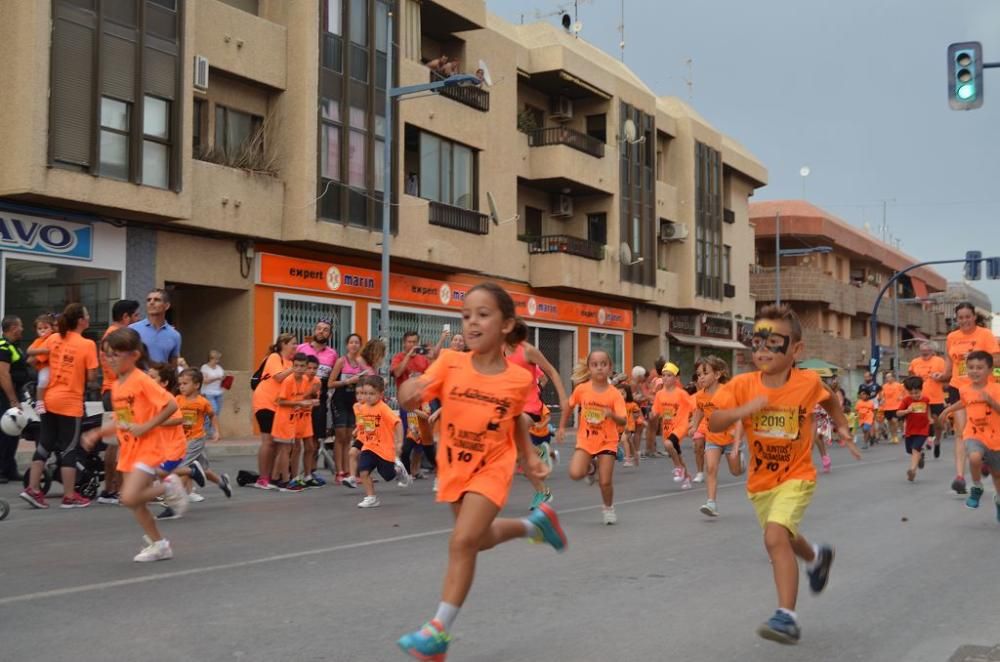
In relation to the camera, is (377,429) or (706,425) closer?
(377,429)

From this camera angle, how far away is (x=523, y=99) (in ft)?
119

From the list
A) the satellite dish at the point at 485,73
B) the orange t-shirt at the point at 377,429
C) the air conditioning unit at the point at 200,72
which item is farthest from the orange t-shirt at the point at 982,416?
the satellite dish at the point at 485,73

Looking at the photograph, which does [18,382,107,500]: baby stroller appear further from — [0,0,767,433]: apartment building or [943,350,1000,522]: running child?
[943,350,1000,522]: running child

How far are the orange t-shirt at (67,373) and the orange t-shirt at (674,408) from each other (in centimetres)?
839

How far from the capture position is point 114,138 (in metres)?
20.5

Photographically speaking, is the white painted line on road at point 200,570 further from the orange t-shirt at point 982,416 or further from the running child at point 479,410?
the orange t-shirt at point 982,416

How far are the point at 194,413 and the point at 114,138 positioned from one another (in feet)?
32.7

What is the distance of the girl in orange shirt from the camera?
10.5 metres

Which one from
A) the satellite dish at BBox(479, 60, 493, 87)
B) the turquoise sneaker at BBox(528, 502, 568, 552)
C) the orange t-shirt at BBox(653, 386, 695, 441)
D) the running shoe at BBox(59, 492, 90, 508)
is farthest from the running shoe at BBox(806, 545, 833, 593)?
the satellite dish at BBox(479, 60, 493, 87)

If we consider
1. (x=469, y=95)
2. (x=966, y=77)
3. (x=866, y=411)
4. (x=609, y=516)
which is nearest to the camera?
(x=609, y=516)

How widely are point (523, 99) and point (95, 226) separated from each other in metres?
18.2

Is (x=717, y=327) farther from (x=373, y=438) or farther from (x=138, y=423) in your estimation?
(x=138, y=423)

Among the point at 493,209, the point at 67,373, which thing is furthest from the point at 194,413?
the point at 493,209

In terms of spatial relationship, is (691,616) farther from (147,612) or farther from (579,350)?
(579,350)
